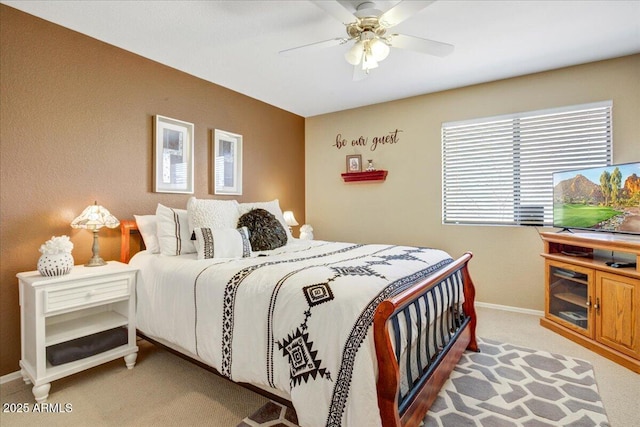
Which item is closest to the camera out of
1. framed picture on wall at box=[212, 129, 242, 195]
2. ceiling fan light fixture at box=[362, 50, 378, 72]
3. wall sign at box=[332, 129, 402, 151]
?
ceiling fan light fixture at box=[362, 50, 378, 72]

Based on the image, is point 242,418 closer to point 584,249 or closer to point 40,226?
point 40,226

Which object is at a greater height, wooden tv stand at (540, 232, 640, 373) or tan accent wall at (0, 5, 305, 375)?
tan accent wall at (0, 5, 305, 375)

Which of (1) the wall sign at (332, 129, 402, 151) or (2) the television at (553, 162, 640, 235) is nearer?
(2) the television at (553, 162, 640, 235)

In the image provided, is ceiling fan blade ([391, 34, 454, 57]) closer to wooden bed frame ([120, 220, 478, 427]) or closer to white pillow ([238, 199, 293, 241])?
A: wooden bed frame ([120, 220, 478, 427])

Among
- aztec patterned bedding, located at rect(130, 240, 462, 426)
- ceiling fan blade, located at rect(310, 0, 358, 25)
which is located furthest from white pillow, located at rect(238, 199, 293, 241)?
ceiling fan blade, located at rect(310, 0, 358, 25)

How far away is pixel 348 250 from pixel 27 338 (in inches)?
91.6

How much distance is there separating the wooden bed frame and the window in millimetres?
1442

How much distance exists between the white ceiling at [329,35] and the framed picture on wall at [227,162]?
61 cm

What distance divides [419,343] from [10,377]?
9.06 feet

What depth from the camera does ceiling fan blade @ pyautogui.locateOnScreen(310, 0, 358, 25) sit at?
1797 mm

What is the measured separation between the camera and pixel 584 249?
2.96m

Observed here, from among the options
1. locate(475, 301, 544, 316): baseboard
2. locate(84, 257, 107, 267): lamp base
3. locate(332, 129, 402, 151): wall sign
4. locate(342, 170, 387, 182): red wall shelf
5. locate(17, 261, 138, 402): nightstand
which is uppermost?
locate(332, 129, 402, 151): wall sign

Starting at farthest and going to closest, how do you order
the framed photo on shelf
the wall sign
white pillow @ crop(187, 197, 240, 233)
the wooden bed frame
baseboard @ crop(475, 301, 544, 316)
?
the framed photo on shelf
the wall sign
baseboard @ crop(475, 301, 544, 316)
white pillow @ crop(187, 197, 240, 233)
the wooden bed frame

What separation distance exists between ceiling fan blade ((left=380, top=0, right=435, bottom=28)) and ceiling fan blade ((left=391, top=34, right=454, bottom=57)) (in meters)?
0.15
